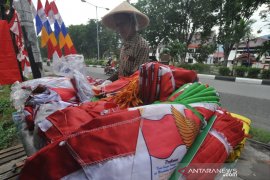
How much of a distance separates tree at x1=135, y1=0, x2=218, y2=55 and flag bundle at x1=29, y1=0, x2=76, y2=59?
16528mm

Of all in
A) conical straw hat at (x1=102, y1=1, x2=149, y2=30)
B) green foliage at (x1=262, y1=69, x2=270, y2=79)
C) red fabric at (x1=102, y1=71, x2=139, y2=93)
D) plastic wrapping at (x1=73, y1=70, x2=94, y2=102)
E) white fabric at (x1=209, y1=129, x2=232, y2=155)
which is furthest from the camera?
green foliage at (x1=262, y1=69, x2=270, y2=79)

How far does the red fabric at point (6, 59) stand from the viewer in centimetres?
280

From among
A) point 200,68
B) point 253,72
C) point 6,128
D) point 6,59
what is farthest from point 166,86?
point 200,68

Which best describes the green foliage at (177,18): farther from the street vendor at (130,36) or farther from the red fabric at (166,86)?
the red fabric at (166,86)

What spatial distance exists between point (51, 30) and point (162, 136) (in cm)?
335

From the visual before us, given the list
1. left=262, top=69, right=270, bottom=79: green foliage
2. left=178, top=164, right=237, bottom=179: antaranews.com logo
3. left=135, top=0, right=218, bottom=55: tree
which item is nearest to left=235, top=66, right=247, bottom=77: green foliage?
left=262, top=69, right=270, bottom=79: green foliage

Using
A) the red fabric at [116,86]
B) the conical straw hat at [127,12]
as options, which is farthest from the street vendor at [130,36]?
the red fabric at [116,86]

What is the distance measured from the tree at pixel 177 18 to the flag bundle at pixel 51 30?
16528 millimetres

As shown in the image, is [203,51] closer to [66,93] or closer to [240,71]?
[240,71]

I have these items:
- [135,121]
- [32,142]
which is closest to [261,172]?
[135,121]

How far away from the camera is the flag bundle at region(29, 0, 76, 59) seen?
3686mm

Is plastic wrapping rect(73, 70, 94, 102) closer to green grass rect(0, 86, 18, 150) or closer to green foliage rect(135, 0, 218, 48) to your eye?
green grass rect(0, 86, 18, 150)

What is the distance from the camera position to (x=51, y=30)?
149 inches

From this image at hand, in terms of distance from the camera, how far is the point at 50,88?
1525mm
